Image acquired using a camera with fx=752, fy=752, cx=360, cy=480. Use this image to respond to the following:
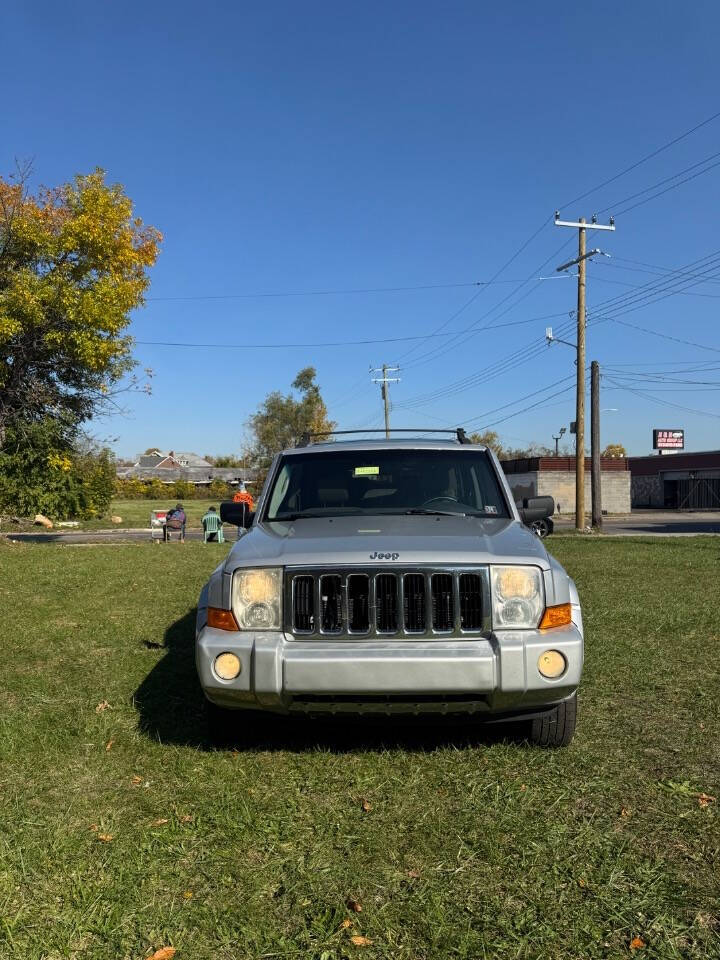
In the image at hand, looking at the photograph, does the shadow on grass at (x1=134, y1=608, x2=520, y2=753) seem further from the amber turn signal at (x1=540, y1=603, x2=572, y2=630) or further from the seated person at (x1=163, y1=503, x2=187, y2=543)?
the seated person at (x1=163, y1=503, x2=187, y2=543)

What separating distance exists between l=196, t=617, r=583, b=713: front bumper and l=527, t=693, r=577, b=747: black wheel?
1.16ft

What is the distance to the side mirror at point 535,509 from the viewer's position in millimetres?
4840

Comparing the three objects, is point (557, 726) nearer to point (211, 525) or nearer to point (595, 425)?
point (211, 525)

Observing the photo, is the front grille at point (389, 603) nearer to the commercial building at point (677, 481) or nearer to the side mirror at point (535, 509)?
the side mirror at point (535, 509)

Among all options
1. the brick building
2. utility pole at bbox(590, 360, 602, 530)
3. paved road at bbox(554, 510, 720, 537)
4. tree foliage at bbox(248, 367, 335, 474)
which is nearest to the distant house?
tree foliage at bbox(248, 367, 335, 474)

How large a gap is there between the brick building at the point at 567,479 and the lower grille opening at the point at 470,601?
44330mm

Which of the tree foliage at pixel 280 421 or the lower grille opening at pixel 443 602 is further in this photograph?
the tree foliage at pixel 280 421

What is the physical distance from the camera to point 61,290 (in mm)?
16500

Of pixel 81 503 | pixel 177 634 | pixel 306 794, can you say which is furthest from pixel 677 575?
pixel 81 503

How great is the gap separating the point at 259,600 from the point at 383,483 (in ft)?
5.33

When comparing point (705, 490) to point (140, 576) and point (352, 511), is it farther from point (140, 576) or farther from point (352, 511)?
point (352, 511)

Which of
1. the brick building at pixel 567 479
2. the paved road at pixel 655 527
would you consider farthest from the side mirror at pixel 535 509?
the brick building at pixel 567 479

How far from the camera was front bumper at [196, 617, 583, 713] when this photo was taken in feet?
11.3

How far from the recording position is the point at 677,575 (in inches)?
453
